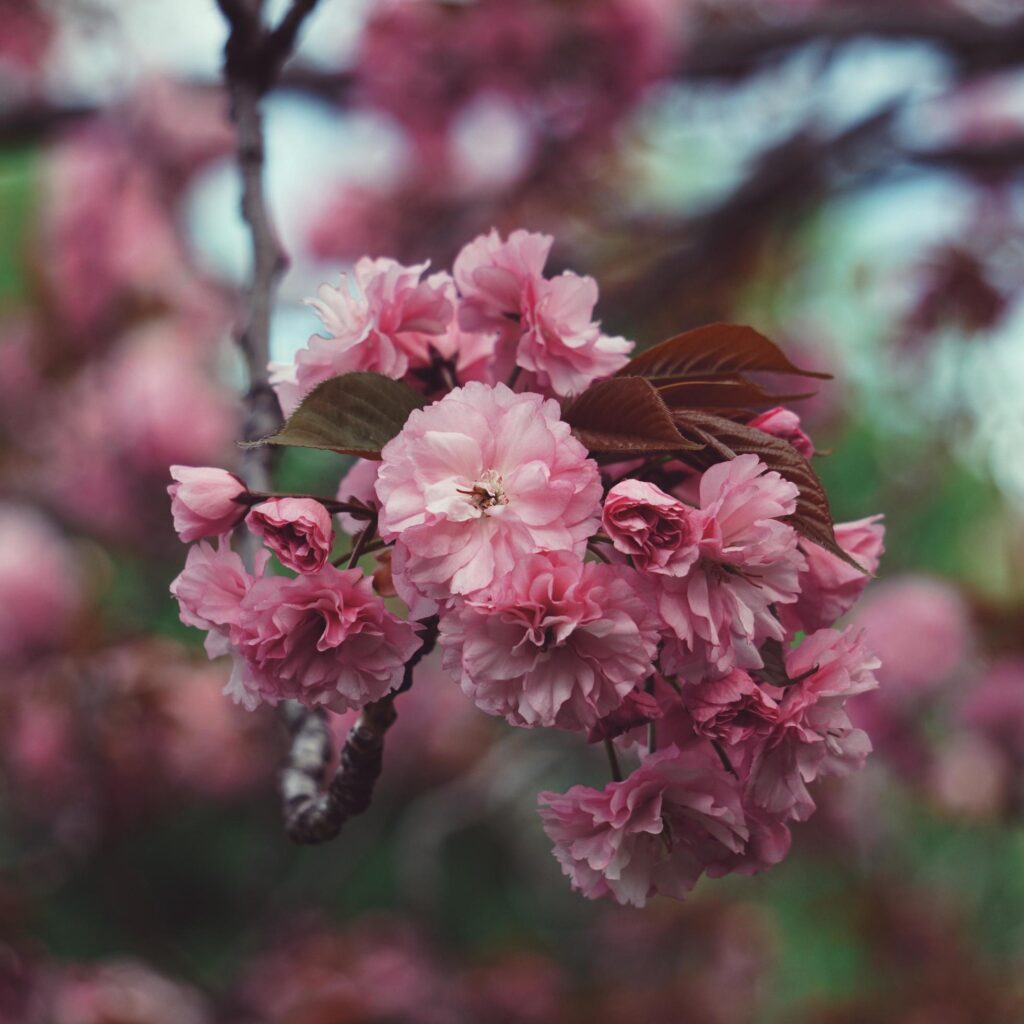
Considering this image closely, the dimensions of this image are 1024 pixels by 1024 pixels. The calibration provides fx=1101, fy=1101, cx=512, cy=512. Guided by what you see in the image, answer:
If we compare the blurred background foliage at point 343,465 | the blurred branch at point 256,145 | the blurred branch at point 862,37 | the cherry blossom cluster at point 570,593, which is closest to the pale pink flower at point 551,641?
the cherry blossom cluster at point 570,593

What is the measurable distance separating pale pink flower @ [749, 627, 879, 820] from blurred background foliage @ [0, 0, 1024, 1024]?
1140 mm

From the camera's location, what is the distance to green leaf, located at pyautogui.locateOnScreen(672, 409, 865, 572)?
0.49 m

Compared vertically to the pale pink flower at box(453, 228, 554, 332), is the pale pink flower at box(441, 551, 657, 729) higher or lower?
lower

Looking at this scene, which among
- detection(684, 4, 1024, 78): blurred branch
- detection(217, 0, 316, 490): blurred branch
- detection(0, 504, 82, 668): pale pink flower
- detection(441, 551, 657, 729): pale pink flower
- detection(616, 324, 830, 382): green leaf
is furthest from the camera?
detection(0, 504, 82, 668): pale pink flower

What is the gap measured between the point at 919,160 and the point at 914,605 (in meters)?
0.88

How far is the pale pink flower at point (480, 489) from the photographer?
453 millimetres

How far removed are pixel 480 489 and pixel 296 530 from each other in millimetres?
84

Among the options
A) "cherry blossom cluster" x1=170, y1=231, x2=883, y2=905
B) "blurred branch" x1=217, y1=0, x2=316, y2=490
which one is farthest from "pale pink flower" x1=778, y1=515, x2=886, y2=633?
"blurred branch" x1=217, y1=0, x2=316, y2=490

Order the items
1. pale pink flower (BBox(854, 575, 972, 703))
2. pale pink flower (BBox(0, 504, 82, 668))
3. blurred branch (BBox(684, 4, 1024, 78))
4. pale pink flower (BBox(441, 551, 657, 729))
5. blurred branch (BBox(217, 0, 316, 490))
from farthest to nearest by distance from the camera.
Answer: pale pink flower (BBox(0, 504, 82, 668)) < pale pink flower (BBox(854, 575, 972, 703)) < blurred branch (BBox(684, 4, 1024, 78)) < blurred branch (BBox(217, 0, 316, 490)) < pale pink flower (BBox(441, 551, 657, 729))

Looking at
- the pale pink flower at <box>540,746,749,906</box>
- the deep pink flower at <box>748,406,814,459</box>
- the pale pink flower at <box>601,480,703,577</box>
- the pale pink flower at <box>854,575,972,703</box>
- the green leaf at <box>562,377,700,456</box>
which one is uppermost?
the green leaf at <box>562,377,700,456</box>

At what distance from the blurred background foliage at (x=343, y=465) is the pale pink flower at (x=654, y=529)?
1153 mm

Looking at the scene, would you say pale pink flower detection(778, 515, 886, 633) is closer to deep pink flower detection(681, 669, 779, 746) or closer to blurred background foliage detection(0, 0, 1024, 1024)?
deep pink flower detection(681, 669, 779, 746)

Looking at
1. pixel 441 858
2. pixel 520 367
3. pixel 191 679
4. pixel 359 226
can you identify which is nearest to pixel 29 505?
pixel 191 679

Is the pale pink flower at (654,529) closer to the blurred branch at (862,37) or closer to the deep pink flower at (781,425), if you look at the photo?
the deep pink flower at (781,425)
